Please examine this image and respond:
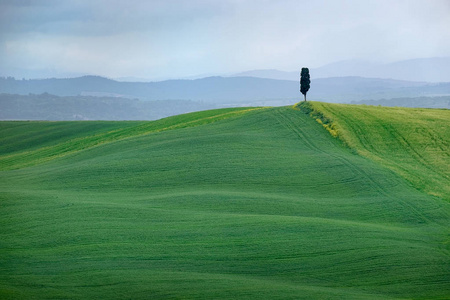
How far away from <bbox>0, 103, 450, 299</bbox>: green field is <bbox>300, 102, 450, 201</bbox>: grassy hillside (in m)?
0.31

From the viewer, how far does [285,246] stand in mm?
19906

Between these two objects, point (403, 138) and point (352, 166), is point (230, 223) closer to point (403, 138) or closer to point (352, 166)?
point (352, 166)

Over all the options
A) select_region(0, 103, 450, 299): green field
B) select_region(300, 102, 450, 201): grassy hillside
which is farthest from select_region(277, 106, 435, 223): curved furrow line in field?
select_region(300, 102, 450, 201): grassy hillside

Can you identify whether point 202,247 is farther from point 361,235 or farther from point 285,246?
point 361,235

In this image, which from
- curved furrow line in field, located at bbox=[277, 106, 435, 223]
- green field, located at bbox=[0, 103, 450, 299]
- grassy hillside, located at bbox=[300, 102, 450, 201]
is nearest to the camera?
green field, located at bbox=[0, 103, 450, 299]

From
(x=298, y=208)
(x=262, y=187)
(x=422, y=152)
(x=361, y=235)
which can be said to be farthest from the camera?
(x=422, y=152)

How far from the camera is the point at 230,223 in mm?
22469

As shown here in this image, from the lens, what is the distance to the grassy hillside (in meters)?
33.0

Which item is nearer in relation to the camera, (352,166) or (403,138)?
(352,166)

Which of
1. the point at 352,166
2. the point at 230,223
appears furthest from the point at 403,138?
the point at 230,223

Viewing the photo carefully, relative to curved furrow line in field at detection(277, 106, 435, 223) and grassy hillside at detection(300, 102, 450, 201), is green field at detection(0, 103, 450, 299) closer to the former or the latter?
curved furrow line in field at detection(277, 106, 435, 223)

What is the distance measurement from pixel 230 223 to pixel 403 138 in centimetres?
2583

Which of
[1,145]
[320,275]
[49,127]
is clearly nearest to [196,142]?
[320,275]

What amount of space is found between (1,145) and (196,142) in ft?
142
